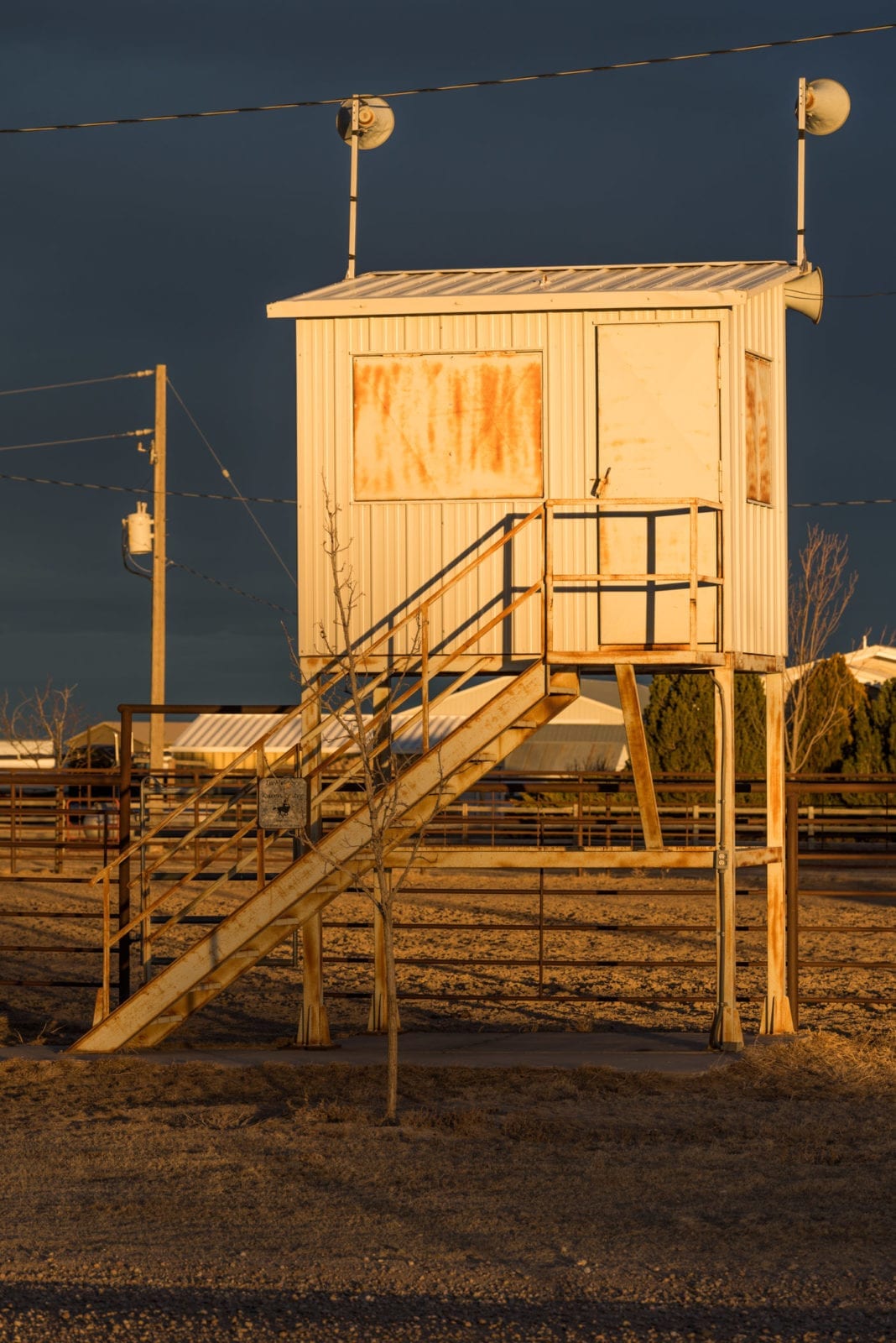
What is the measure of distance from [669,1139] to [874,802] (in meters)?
34.0

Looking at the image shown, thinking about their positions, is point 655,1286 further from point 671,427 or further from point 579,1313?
point 671,427

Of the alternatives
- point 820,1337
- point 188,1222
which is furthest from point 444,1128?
point 820,1337

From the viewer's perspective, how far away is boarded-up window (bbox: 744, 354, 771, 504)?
13344 millimetres

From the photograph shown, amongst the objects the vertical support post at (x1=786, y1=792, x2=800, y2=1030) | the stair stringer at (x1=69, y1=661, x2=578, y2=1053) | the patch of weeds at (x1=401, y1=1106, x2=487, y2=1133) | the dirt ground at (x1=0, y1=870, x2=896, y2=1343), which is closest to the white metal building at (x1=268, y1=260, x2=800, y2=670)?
the stair stringer at (x1=69, y1=661, x2=578, y2=1053)

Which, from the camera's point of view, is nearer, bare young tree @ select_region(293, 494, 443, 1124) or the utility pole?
bare young tree @ select_region(293, 494, 443, 1124)

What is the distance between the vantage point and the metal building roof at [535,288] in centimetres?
1299

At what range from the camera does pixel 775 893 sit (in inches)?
522

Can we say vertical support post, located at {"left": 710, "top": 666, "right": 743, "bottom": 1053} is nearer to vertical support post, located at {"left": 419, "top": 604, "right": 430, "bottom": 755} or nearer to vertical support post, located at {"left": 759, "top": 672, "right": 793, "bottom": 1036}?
vertical support post, located at {"left": 759, "top": 672, "right": 793, "bottom": 1036}

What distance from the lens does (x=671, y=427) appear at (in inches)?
510

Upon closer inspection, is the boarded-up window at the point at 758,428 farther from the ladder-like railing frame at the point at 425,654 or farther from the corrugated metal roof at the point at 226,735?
the corrugated metal roof at the point at 226,735

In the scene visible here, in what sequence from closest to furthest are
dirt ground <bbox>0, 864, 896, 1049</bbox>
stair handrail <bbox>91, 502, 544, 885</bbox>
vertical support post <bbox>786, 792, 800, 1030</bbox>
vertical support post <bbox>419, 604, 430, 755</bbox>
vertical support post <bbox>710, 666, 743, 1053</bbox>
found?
vertical support post <bbox>419, 604, 430, 755</bbox>
stair handrail <bbox>91, 502, 544, 885</bbox>
vertical support post <bbox>710, 666, 743, 1053</bbox>
vertical support post <bbox>786, 792, 800, 1030</bbox>
dirt ground <bbox>0, 864, 896, 1049</bbox>

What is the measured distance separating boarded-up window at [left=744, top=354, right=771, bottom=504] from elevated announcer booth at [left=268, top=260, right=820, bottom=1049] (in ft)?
0.09

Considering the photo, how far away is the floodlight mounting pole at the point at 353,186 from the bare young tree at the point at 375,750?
2.75 m

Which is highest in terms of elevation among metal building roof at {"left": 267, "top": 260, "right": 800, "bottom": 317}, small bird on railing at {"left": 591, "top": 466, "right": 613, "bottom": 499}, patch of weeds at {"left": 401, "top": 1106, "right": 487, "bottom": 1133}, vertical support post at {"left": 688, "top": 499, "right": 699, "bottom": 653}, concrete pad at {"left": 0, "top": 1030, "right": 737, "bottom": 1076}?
metal building roof at {"left": 267, "top": 260, "right": 800, "bottom": 317}
